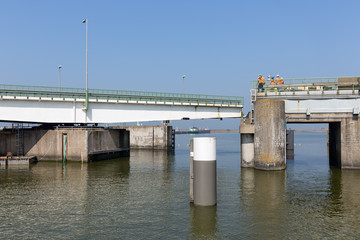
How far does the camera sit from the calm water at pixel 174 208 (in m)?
16.5

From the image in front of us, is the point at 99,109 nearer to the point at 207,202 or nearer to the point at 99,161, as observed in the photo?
the point at 99,161

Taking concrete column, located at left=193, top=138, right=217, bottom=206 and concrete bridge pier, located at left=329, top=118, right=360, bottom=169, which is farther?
concrete bridge pier, located at left=329, top=118, right=360, bottom=169

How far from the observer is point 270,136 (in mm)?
36188

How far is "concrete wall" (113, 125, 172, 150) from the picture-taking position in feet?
251

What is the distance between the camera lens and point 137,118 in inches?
2004

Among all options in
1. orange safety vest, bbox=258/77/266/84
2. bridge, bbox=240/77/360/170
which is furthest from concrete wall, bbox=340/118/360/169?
orange safety vest, bbox=258/77/266/84

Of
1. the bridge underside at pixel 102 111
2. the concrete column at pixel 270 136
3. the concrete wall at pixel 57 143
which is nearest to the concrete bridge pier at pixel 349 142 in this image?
the concrete column at pixel 270 136

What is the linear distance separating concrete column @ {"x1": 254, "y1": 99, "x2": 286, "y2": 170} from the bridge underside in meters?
14.5

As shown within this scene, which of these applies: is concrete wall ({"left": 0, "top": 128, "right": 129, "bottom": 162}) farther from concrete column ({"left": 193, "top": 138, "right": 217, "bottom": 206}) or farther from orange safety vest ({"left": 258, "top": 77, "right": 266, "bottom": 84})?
concrete column ({"left": 193, "top": 138, "right": 217, "bottom": 206})

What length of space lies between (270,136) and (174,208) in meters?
19.1

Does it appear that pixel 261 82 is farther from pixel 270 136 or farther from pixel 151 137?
pixel 151 137

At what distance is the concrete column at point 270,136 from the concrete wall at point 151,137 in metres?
41.1

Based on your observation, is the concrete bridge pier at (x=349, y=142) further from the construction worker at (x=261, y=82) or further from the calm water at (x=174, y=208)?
the construction worker at (x=261, y=82)

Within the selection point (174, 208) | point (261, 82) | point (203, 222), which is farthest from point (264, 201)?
point (261, 82)
